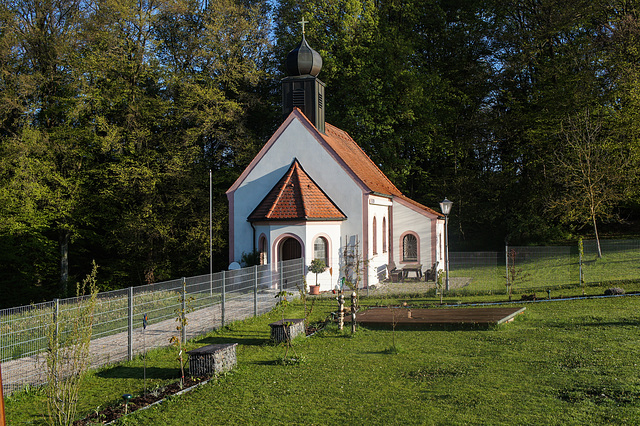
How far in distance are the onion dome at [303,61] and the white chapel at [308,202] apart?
0.16 ft

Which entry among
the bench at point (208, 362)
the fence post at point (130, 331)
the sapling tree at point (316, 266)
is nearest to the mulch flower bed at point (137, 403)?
the bench at point (208, 362)

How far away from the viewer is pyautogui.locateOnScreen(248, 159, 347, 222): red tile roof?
2381 centimetres

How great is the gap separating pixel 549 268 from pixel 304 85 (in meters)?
Answer: 14.4

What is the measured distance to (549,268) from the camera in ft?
81.3

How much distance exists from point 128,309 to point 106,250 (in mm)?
25584

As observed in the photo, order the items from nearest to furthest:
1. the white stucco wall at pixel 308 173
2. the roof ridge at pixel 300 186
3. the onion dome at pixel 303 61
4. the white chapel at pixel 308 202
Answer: the roof ridge at pixel 300 186, the white chapel at pixel 308 202, the white stucco wall at pixel 308 173, the onion dome at pixel 303 61

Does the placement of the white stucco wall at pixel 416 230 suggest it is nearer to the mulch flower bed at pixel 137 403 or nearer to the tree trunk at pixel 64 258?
the tree trunk at pixel 64 258

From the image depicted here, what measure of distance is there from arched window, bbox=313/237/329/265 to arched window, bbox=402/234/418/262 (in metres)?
7.05

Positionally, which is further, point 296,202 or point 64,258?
point 64,258

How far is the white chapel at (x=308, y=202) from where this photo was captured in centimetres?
2406

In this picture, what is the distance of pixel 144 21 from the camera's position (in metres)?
31.4

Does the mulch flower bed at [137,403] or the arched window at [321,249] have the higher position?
the arched window at [321,249]

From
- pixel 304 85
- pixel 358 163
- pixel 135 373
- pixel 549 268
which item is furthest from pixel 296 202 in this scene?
pixel 135 373

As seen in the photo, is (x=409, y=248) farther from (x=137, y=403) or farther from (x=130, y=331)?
(x=137, y=403)
